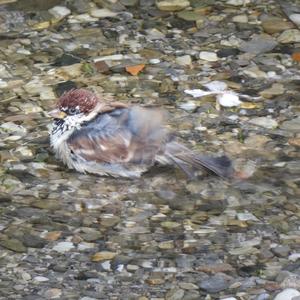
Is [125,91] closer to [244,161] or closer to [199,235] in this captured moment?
[244,161]

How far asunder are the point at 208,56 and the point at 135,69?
60 centimetres

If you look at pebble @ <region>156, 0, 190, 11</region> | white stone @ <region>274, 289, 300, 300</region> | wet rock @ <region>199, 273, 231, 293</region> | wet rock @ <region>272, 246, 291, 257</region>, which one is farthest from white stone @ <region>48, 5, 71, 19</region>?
white stone @ <region>274, 289, 300, 300</region>

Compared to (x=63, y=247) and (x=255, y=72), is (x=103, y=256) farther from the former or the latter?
(x=255, y=72)

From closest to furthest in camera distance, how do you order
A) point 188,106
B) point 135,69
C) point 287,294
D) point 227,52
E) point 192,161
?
1. point 287,294
2. point 192,161
3. point 188,106
4. point 135,69
5. point 227,52

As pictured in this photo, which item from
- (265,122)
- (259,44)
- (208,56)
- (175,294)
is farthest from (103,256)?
(259,44)

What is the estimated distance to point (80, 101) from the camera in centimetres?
628

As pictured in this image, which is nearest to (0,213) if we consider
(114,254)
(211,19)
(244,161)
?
(114,254)

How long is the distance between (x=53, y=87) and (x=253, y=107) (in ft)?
4.67

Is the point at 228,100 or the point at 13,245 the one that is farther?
the point at 228,100

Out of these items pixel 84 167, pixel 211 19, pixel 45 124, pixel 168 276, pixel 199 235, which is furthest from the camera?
pixel 211 19

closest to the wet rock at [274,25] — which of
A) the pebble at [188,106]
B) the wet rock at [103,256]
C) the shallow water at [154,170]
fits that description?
the shallow water at [154,170]

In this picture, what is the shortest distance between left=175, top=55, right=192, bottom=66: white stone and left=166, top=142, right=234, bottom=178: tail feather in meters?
1.52

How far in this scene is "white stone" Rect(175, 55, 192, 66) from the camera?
770 centimetres

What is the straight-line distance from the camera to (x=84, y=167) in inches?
246
